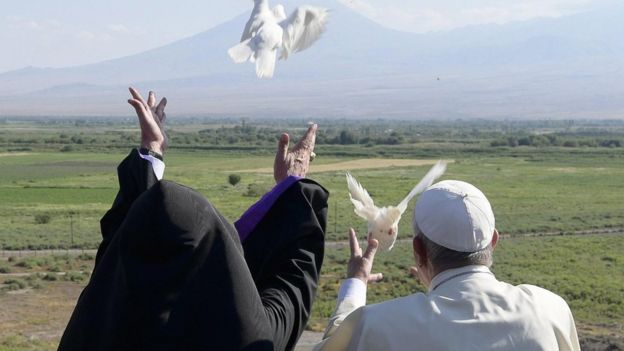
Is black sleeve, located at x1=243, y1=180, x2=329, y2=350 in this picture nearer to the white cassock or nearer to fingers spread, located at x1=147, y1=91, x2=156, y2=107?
the white cassock

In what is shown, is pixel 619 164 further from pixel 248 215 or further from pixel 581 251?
pixel 248 215

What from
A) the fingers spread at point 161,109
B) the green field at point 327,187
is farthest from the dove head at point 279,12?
the green field at point 327,187

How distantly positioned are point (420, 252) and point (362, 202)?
2.17 ft

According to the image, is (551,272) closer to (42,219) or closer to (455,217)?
(42,219)

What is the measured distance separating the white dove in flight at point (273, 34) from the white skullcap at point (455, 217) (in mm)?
1415

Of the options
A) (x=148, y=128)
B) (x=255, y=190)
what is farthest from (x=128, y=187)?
(x=255, y=190)

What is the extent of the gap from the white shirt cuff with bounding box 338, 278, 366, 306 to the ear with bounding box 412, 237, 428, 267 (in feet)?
0.80

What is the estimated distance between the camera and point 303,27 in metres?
4.52

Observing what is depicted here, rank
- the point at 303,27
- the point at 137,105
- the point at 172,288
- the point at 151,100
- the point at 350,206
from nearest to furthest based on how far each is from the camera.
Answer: the point at 172,288 < the point at 137,105 < the point at 151,100 < the point at 303,27 < the point at 350,206

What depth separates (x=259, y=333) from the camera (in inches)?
70.2

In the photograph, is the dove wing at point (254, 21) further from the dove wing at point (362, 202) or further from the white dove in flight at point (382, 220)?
the white dove in flight at point (382, 220)

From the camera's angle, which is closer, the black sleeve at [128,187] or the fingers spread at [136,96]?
the black sleeve at [128,187]

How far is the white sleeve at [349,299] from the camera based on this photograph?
2.37m

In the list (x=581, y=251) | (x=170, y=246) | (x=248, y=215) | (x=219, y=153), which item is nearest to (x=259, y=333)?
(x=170, y=246)
